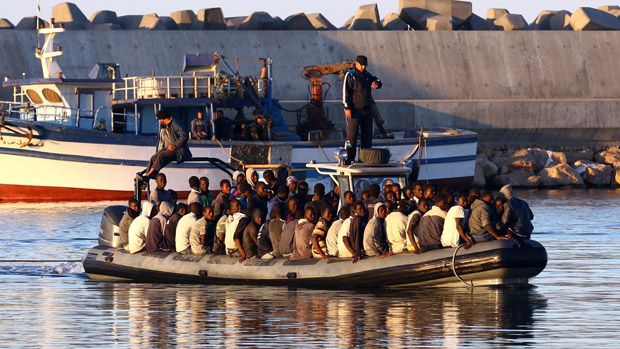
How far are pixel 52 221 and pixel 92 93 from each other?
802cm

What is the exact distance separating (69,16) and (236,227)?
3436cm

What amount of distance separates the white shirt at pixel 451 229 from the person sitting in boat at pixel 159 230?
4.57 m

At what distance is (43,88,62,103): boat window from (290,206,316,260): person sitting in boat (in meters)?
23.2

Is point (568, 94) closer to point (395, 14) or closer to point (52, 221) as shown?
point (395, 14)

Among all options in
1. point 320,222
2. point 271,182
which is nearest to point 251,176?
point 271,182

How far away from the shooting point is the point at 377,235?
78.4ft

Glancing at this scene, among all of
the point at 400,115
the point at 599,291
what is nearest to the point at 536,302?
the point at 599,291

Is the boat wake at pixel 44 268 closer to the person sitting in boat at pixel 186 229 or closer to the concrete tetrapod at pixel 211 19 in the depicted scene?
the person sitting in boat at pixel 186 229

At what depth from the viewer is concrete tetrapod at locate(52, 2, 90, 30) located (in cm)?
5791

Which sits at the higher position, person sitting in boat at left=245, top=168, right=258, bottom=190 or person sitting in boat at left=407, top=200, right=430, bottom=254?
person sitting in boat at left=245, top=168, right=258, bottom=190

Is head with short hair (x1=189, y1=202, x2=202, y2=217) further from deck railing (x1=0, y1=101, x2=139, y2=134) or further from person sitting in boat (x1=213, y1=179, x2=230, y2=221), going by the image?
deck railing (x1=0, y1=101, x2=139, y2=134)

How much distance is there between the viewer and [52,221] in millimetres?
39406

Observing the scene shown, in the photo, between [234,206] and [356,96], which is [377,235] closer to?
[234,206]

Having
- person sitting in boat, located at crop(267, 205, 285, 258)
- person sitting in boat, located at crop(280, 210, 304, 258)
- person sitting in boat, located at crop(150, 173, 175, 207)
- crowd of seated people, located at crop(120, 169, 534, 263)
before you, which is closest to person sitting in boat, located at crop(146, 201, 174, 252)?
crowd of seated people, located at crop(120, 169, 534, 263)
